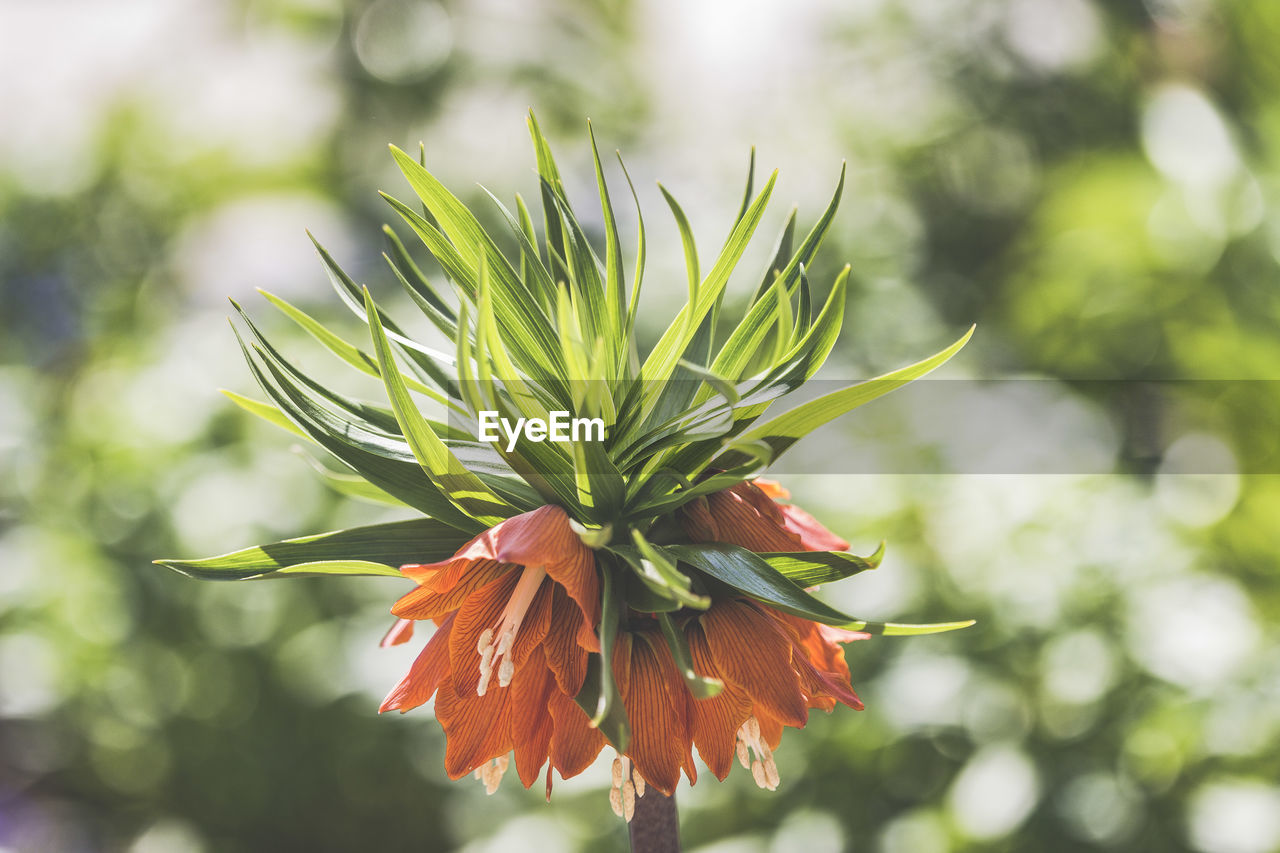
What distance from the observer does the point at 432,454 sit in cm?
26

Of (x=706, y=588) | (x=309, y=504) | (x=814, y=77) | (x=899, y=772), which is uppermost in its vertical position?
(x=706, y=588)

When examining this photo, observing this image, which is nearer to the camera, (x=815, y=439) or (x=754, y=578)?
(x=754, y=578)

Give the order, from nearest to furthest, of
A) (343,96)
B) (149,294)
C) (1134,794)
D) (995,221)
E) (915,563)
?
(1134,794) → (915,563) → (149,294) → (995,221) → (343,96)

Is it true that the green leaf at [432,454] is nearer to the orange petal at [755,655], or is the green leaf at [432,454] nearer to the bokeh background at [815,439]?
the orange petal at [755,655]

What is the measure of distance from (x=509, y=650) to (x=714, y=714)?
0.24 feet

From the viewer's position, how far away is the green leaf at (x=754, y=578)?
25 centimetres

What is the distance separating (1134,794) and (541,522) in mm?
857

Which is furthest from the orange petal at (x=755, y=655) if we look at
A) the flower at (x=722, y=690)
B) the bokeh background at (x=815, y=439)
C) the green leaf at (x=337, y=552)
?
the bokeh background at (x=815, y=439)

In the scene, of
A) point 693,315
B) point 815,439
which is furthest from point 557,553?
point 815,439

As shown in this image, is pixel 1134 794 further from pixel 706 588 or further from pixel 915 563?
pixel 706 588

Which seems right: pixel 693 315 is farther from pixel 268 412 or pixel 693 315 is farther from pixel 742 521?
pixel 268 412

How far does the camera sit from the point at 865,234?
2145 millimetres

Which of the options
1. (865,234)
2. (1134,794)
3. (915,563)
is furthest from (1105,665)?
(865,234)

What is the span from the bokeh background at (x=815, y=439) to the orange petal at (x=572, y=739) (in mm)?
680
